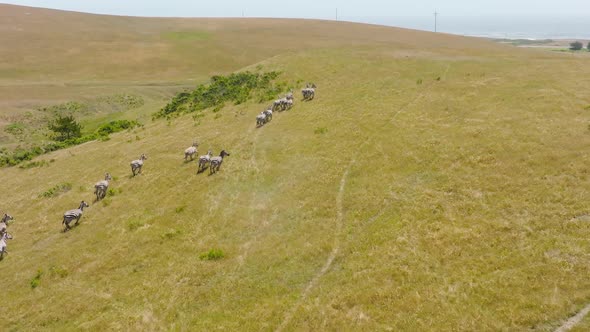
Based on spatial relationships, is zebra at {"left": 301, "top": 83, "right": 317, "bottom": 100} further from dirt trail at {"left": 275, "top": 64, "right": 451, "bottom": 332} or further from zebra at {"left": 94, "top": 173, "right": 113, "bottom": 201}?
zebra at {"left": 94, "top": 173, "right": 113, "bottom": 201}

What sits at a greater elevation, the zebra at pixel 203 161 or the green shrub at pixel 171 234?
the zebra at pixel 203 161

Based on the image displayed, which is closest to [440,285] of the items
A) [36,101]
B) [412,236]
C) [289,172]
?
[412,236]

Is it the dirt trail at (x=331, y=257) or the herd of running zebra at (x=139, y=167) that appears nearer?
the dirt trail at (x=331, y=257)

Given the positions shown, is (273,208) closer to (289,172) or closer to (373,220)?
(289,172)

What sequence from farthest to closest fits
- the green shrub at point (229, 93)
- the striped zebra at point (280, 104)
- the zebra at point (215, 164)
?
the green shrub at point (229, 93) < the striped zebra at point (280, 104) < the zebra at point (215, 164)

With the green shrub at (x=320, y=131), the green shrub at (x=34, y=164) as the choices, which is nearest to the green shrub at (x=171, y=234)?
the green shrub at (x=320, y=131)

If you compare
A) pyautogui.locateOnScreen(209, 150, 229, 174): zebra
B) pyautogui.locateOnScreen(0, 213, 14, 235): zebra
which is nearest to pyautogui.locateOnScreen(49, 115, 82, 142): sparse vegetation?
pyautogui.locateOnScreen(0, 213, 14, 235): zebra

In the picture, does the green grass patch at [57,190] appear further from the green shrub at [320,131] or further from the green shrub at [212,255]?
the green shrub at [320,131]

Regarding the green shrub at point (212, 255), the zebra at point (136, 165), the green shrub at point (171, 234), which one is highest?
the zebra at point (136, 165)
